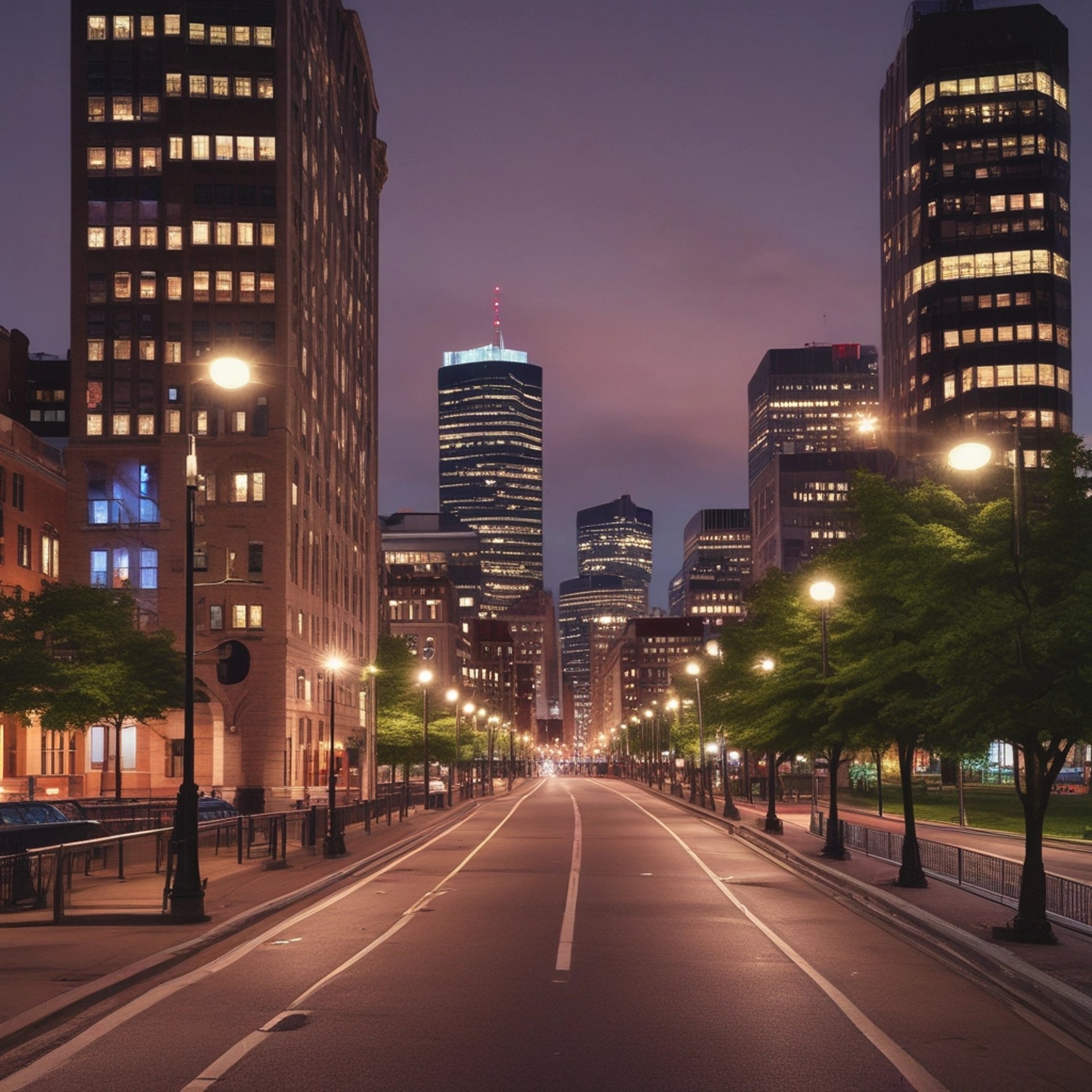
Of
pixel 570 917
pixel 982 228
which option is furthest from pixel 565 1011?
pixel 982 228

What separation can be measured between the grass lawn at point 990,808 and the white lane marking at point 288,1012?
31311 mm

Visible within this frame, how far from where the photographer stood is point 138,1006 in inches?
552

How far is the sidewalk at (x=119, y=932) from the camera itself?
46.6ft

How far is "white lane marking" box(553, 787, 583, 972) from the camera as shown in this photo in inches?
676

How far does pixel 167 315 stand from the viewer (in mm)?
83562

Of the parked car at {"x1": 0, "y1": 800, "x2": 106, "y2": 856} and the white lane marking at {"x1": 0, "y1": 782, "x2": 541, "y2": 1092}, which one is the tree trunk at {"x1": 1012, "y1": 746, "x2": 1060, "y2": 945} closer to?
the white lane marking at {"x1": 0, "y1": 782, "x2": 541, "y2": 1092}

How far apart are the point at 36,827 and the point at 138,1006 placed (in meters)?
18.0

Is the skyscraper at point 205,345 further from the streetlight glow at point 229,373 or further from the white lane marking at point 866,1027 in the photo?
the white lane marking at point 866,1027

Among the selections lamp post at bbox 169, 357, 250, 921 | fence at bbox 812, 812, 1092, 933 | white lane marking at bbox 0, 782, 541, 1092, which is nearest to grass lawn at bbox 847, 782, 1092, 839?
fence at bbox 812, 812, 1092, 933

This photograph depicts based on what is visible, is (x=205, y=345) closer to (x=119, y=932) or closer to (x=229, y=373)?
(x=229, y=373)

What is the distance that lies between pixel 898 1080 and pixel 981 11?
158226 mm

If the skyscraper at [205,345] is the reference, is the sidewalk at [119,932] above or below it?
below

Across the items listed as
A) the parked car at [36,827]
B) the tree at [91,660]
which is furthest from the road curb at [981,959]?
the tree at [91,660]

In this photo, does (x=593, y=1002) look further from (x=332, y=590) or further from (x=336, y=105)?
(x=336, y=105)
